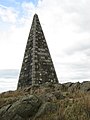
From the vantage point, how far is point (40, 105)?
478 inches

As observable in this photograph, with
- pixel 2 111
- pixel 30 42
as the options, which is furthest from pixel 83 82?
pixel 2 111

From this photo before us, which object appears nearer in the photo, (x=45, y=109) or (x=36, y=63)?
(x=45, y=109)

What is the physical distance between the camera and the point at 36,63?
22953 mm

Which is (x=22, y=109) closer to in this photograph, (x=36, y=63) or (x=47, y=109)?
(x=47, y=109)

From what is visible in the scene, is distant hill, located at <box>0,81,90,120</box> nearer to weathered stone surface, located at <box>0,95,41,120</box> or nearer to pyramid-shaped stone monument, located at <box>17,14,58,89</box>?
weathered stone surface, located at <box>0,95,41,120</box>

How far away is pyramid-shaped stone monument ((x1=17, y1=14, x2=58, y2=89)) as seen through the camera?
891 inches

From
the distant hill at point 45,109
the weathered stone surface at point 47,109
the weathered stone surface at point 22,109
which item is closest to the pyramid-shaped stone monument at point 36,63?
the distant hill at point 45,109

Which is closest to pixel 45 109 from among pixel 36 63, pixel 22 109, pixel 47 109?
pixel 47 109

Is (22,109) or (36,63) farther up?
(36,63)

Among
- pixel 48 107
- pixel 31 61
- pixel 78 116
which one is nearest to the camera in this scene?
pixel 78 116

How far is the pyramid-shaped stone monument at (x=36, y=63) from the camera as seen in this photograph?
22641 millimetres

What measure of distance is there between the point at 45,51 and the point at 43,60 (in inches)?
38.5

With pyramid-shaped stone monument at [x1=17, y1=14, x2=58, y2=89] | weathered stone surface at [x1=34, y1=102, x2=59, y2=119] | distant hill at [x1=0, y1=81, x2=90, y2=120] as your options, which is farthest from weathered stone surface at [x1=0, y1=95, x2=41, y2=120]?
pyramid-shaped stone monument at [x1=17, y1=14, x2=58, y2=89]

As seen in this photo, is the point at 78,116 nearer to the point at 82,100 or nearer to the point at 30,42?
the point at 82,100
